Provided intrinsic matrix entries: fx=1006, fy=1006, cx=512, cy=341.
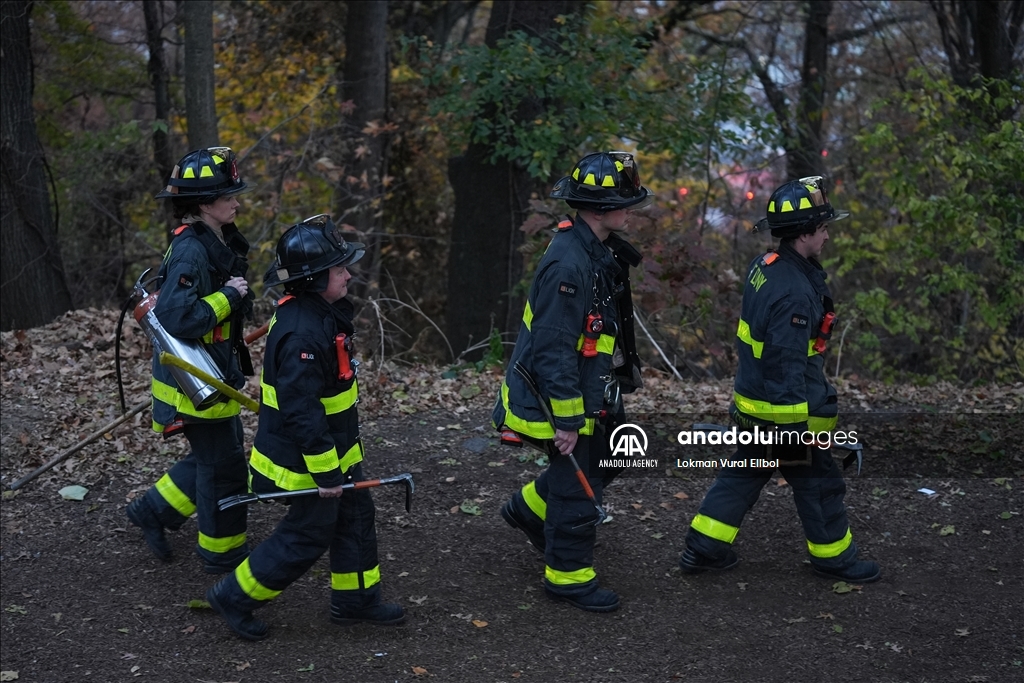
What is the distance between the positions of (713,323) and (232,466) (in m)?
6.50

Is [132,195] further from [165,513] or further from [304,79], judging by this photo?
[165,513]

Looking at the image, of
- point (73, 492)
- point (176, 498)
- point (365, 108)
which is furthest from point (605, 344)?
point (365, 108)

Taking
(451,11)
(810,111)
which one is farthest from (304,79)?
(810,111)

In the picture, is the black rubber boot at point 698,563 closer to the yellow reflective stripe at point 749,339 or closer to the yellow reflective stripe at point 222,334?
the yellow reflective stripe at point 749,339

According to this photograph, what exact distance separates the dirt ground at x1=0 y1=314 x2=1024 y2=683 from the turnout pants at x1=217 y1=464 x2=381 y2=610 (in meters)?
0.25

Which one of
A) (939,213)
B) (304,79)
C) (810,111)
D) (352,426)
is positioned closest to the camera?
(352,426)

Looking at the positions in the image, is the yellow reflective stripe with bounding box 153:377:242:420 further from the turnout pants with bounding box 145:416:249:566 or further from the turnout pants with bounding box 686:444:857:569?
the turnout pants with bounding box 686:444:857:569

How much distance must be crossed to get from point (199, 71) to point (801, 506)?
28.7 ft

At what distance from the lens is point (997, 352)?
32.7ft

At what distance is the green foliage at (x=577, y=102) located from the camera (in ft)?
35.5

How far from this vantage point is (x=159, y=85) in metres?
13.0

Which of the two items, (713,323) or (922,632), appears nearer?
(922,632)

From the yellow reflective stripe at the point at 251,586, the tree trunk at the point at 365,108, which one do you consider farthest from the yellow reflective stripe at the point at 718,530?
the tree trunk at the point at 365,108

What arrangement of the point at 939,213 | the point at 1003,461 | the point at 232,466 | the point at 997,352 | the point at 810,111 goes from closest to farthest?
the point at 232,466 < the point at 1003,461 < the point at 939,213 < the point at 997,352 < the point at 810,111
